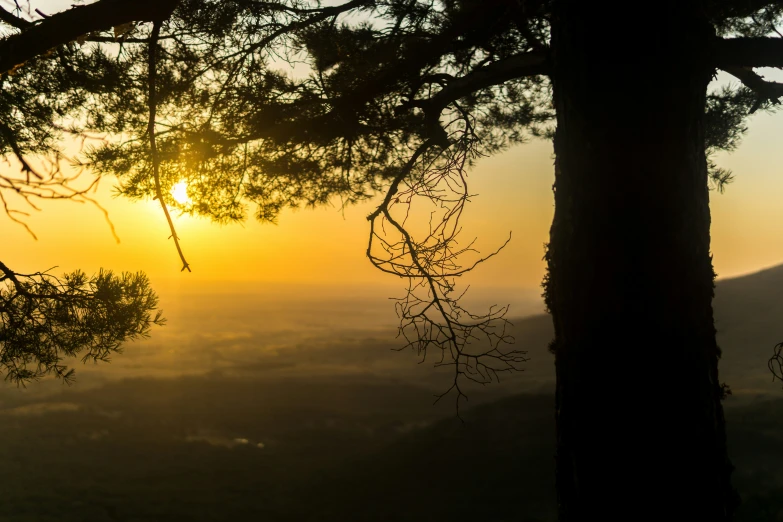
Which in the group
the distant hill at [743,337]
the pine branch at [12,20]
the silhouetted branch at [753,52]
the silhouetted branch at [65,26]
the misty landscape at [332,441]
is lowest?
the misty landscape at [332,441]

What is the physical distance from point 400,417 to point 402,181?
48.7 feet

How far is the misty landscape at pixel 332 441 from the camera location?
10266 millimetres

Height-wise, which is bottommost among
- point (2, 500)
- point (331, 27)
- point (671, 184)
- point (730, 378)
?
point (2, 500)

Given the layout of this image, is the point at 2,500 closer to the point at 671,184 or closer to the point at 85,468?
the point at 85,468

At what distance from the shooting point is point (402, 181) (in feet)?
12.9

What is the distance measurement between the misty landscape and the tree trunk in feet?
21.5

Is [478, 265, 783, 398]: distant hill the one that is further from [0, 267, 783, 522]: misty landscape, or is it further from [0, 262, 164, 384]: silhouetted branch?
[0, 262, 164, 384]: silhouetted branch

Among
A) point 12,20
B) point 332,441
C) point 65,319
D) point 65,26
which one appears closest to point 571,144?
point 65,26

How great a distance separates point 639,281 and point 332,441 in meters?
15.6

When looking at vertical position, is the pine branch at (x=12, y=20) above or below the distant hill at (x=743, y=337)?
above

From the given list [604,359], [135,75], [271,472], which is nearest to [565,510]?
[604,359]

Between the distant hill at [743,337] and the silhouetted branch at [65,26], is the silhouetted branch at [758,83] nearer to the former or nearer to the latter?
the silhouetted branch at [65,26]

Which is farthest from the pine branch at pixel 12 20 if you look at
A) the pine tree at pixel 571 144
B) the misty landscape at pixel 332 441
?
the misty landscape at pixel 332 441

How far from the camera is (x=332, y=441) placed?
16375 mm
